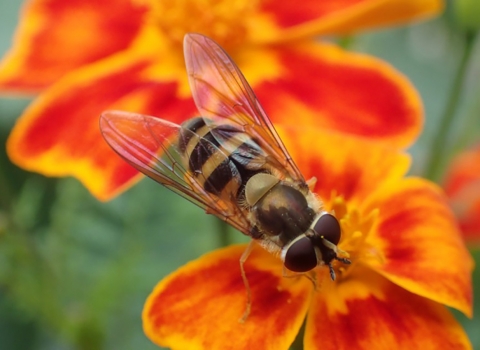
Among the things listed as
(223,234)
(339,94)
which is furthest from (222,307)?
(339,94)

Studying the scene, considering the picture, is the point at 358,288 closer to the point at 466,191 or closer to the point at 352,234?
the point at 352,234

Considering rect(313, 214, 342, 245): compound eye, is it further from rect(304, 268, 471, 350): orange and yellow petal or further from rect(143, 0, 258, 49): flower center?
rect(143, 0, 258, 49): flower center

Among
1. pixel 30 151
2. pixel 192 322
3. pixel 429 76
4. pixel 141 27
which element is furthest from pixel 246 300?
pixel 429 76

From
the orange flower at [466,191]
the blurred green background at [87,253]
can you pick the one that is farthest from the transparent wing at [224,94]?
the orange flower at [466,191]

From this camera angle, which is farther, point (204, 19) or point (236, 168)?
point (204, 19)

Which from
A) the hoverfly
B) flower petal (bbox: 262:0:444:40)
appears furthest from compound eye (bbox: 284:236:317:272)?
flower petal (bbox: 262:0:444:40)

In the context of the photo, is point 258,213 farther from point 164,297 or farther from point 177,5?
point 177,5
